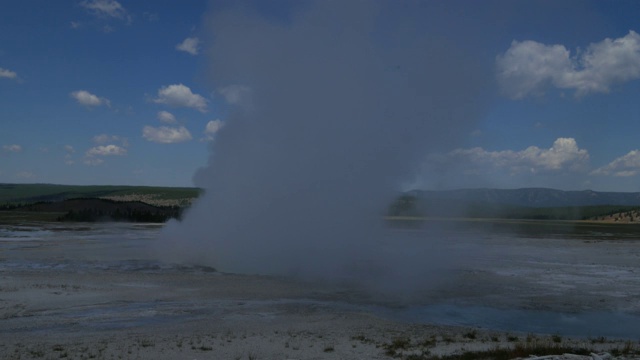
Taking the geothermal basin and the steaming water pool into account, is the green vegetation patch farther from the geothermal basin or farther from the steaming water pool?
the geothermal basin

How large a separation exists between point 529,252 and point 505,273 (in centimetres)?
1103

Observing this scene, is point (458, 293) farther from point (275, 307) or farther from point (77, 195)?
point (77, 195)

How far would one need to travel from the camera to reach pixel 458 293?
1864cm

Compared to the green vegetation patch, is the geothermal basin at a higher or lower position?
lower

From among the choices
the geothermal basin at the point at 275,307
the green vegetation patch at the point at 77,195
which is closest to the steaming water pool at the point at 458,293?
the geothermal basin at the point at 275,307

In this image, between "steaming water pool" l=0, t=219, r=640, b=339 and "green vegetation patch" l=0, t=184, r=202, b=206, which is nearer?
"steaming water pool" l=0, t=219, r=640, b=339

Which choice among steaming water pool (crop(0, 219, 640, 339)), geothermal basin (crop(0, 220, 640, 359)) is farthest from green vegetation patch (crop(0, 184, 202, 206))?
geothermal basin (crop(0, 220, 640, 359))

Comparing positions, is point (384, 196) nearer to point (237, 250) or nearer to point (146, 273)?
point (237, 250)

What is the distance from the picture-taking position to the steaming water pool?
14445 millimetres

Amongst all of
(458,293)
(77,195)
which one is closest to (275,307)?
(458,293)

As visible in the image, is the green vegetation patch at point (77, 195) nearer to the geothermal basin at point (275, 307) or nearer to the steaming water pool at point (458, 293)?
the steaming water pool at point (458, 293)

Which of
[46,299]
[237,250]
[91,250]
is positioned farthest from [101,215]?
[46,299]

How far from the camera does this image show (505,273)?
23516 mm

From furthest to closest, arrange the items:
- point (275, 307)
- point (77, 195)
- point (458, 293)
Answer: point (77, 195) < point (458, 293) < point (275, 307)
